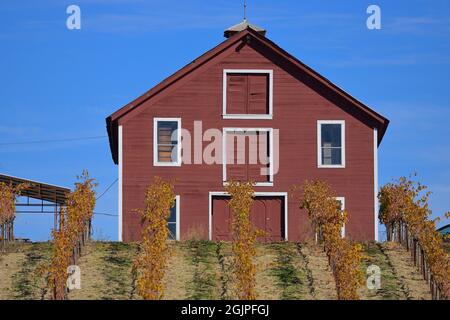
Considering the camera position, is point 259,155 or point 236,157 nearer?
point 236,157

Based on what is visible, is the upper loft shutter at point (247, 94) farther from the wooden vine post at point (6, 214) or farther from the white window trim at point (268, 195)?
the wooden vine post at point (6, 214)

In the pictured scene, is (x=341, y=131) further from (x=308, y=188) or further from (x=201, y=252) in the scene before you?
(x=201, y=252)

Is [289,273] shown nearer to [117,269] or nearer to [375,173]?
[117,269]

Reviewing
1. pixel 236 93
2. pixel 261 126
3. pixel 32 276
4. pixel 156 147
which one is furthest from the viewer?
pixel 236 93

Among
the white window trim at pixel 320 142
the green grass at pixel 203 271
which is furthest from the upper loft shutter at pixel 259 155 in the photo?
the green grass at pixel 203 271

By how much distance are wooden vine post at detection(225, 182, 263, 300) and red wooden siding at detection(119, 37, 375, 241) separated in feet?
11.4

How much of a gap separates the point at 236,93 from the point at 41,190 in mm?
11288

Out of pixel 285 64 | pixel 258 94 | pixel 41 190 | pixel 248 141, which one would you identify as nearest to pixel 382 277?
pixel 248 141

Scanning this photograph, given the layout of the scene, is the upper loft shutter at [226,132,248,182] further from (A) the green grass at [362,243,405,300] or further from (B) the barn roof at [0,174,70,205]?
(B) the barn roof at [0,174,70,205]

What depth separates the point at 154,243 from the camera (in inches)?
1577

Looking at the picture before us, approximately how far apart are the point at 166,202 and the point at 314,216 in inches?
227
